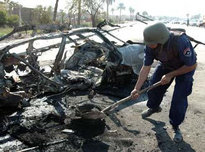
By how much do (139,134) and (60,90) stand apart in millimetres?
1733

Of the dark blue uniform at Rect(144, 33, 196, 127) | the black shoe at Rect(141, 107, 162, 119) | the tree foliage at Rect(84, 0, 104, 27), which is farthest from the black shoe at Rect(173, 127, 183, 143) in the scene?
the tree foliage at Rect(84, 0, 104, 27)

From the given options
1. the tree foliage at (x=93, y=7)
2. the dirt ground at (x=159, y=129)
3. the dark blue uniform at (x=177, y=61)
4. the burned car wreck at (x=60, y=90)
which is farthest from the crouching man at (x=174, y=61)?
the tree foliage at (x=93, y=7)

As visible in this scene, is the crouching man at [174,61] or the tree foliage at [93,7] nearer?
the crouching man at [174,61]

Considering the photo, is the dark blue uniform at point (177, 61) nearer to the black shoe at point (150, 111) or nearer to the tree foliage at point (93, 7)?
the black shoe at point (150, 111)

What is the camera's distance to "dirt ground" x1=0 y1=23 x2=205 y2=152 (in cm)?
349

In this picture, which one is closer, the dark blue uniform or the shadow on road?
the dark blue uniform

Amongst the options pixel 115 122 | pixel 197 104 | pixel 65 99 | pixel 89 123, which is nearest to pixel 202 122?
pixel 197 104

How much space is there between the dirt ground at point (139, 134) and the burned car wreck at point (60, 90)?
0.08 meters

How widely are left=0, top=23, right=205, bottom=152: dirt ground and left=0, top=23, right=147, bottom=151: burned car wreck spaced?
0.27 feet

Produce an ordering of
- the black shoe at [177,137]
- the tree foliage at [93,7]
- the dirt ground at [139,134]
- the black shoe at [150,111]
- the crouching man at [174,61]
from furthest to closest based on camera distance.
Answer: the tree foliage at [93,7] → the black shoe at [150,111] → the black shoe at [177,137] → the dirt ground at [139,134] → the crouching man at [174,61]

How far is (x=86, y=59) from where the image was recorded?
6.34m

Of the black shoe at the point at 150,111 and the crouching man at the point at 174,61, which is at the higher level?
the crouching man at the point at 174,61

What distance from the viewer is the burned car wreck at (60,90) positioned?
146 inches

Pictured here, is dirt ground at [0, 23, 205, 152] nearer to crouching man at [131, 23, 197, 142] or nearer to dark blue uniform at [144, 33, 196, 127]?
crouching man at [131, 23, 197, 142]
